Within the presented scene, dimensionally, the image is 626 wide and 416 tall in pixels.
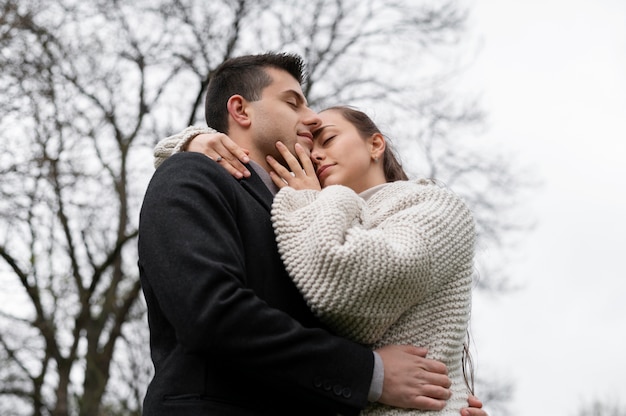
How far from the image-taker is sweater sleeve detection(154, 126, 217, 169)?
320cm

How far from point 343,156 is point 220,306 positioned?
1.45m

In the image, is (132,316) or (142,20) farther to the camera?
(132,316)

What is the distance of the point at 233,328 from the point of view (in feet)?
7.86

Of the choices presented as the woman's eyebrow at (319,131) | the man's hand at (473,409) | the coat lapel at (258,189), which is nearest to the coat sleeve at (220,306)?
the coat lapel at (258,189)

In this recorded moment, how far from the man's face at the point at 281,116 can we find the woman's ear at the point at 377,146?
13.5 inches

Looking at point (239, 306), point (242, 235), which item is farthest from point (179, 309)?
point (242, 235)

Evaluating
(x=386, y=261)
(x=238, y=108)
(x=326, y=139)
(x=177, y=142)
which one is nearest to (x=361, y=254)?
(x=386, y=261)

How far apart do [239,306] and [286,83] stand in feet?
4.56

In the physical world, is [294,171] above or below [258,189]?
above

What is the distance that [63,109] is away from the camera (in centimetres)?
1110

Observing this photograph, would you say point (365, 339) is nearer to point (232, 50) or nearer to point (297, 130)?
point (297, 130)

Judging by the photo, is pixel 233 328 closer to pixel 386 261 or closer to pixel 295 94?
pixel 386 261

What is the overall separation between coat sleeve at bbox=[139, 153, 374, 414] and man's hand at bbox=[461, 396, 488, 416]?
0.41m

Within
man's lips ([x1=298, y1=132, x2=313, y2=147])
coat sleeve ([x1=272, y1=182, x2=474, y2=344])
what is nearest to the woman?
coat sleeve ([x1=272, y1=182, x2=474, y2=344])
